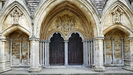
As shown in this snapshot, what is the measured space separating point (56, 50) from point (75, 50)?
112cm

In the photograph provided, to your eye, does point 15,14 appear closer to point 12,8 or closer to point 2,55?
point 12,8

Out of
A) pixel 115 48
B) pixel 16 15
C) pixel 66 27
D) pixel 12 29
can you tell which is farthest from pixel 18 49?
pixel 115 48

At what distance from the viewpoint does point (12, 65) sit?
9.16m

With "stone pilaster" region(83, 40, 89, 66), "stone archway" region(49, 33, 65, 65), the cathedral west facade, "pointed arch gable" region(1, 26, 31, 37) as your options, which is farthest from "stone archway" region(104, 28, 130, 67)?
"pointed arch gable" region(1, 26, 31, 37)

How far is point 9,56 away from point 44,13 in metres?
3.11

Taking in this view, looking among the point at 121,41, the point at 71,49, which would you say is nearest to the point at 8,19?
the point at 71,49

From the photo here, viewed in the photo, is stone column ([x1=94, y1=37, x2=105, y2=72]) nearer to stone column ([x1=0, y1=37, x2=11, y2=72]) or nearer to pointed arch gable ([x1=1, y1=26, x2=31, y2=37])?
pointed arch gable ([x1=1, y1=26, x2=31, y2=37])

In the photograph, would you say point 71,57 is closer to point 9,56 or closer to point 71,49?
point 71,49

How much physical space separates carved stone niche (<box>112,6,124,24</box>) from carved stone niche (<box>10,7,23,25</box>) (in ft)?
15.2

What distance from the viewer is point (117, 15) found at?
8375 mm

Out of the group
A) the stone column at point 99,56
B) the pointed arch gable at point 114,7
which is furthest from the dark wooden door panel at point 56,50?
the pointed arch gable at point 114,7

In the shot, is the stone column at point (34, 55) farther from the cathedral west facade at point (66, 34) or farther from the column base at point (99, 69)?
the column base at point (99, 69)

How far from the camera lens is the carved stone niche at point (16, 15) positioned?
27.1ft

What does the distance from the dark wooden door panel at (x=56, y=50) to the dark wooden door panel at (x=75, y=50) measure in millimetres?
470
